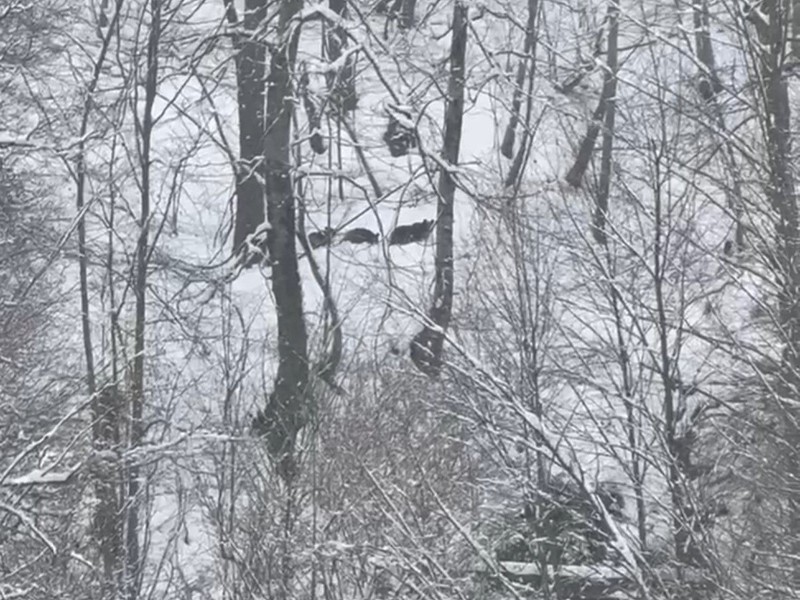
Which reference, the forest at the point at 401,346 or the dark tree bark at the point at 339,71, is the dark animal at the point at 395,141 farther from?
the dark tree bark at the point at 339,71

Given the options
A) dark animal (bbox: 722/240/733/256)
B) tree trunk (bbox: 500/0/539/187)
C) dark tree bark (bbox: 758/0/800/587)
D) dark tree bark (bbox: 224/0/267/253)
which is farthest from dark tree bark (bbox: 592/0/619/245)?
dark tree bark (bbox: 224/0/267/253)

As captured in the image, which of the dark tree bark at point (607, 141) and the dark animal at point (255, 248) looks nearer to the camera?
the dark tree bark at point (607, 141)

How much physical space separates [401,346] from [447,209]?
1947 mm

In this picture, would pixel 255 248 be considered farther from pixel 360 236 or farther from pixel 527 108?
pixel 527 108

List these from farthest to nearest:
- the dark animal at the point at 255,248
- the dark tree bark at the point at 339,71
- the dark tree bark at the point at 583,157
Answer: the dark tree bark at the point at 583,157, the dark animal at the point at 255,248, the dark tree bark at the point at 339,71

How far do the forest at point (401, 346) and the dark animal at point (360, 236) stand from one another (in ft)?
0.15

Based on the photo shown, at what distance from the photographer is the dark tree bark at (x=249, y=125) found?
1739 cm

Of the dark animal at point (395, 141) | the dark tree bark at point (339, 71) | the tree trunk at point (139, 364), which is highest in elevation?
the dark tree bark at point (339, 71)

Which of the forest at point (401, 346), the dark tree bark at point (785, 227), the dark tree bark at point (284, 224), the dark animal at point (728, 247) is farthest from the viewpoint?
the dark tree bark at point (284, 224)

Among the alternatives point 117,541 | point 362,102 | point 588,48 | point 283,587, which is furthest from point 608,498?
point 362,102

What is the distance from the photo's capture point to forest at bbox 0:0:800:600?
9.62 meters

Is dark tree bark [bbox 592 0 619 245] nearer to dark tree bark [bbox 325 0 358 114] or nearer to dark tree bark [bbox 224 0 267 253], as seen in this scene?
dark tree bark [bbox 325 0 358 114]

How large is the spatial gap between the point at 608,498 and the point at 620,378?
2298 mm

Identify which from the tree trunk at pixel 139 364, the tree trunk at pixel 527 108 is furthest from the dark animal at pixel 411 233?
the tree trunk at pixel 139 364
